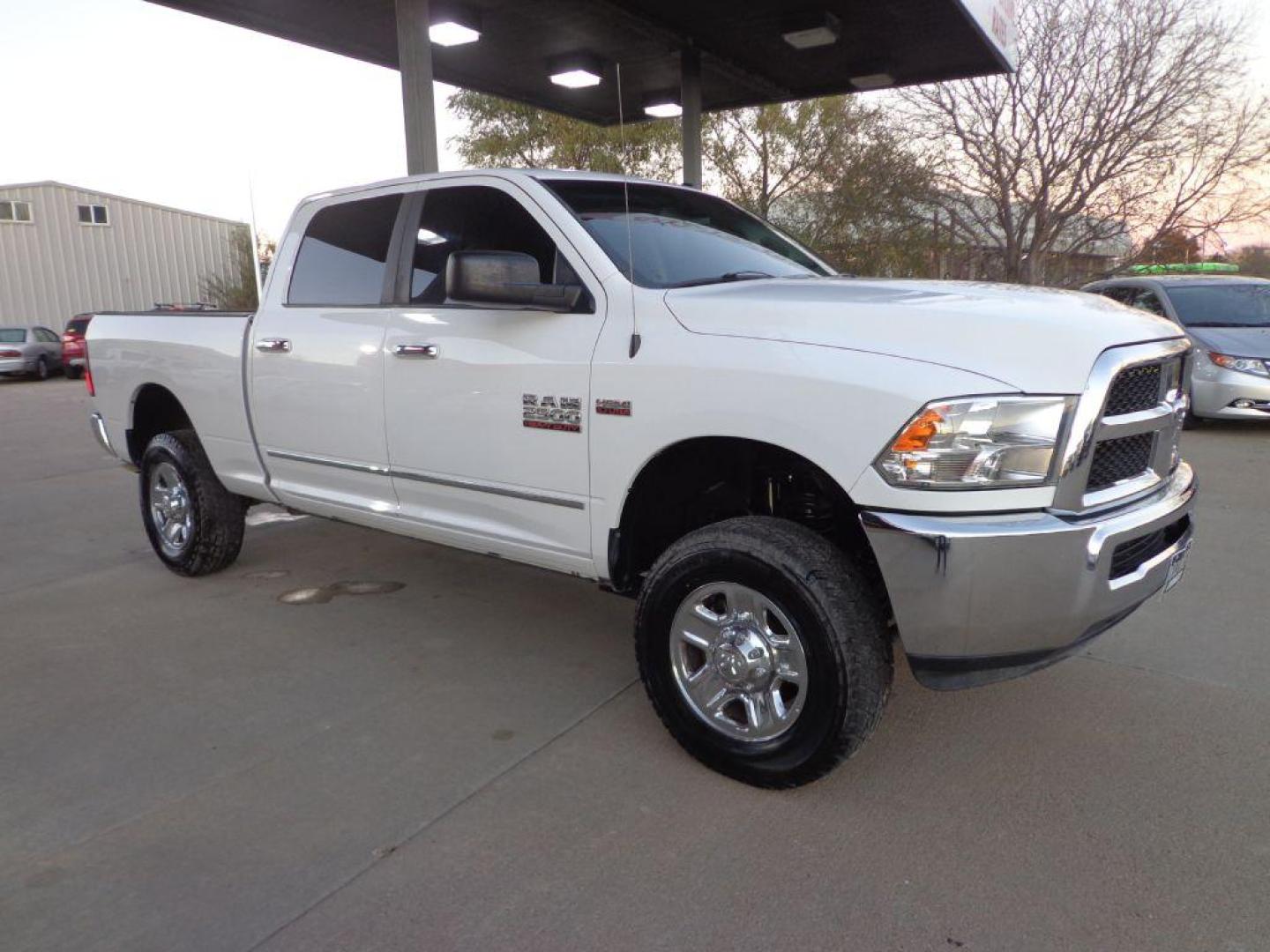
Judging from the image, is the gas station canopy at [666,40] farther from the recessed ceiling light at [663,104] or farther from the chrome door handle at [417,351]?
the chrome door handle at [417,351]

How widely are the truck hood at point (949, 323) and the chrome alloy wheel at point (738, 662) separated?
32.2 inches

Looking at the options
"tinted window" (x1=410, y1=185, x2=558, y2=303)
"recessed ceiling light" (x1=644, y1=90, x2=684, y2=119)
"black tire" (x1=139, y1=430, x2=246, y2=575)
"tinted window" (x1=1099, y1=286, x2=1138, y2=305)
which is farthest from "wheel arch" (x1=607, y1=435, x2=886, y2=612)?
"tinted window" (x1=1099, y1=286, x2=1138, y2=305)

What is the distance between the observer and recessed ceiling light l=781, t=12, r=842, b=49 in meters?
8.98

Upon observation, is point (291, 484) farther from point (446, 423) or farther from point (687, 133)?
point (687, 133)

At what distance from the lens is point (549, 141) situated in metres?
23.3

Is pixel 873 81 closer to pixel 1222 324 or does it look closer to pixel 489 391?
pixel 1222 324

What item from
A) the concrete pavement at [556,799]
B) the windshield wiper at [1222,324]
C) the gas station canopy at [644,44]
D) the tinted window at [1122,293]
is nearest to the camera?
the concrete pavement at [556,799]

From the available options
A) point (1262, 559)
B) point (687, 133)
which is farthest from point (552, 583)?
point (687, 133)

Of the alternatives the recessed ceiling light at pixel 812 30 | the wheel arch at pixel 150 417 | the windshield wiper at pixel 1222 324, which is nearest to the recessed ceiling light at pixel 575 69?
the recessed ceiling light at pixel 812 30

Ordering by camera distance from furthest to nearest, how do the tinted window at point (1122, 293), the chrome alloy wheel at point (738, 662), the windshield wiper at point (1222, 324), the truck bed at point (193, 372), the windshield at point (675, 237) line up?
the tinted window at point (1122, 293) < the windshield wiper at point (1222, 324) < the truck bed at point (193, 372) < the windshield at point (675, 237) < the chrome alloy wheel at point (738, 662)

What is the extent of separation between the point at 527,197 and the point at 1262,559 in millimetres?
4532

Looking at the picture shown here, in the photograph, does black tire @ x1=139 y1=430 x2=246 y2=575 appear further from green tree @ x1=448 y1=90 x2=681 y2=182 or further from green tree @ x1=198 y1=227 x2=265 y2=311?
green tree @ x1=198 y1=227 x2=265 y2=311

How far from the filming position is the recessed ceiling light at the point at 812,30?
8.98m

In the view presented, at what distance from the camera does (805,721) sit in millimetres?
2834
